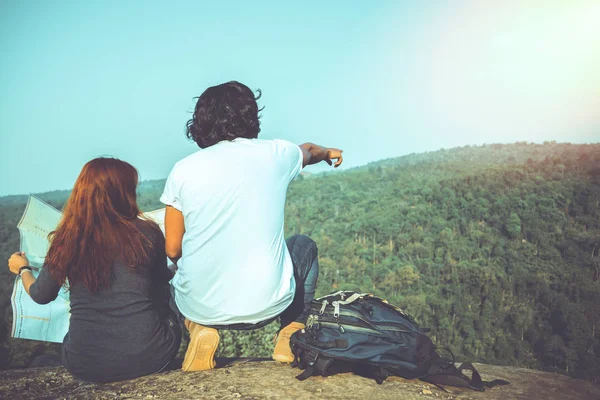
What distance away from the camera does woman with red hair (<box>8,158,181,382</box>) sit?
240 centimetres

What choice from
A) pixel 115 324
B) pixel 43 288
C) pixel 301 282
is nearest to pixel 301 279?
pixel 301 282

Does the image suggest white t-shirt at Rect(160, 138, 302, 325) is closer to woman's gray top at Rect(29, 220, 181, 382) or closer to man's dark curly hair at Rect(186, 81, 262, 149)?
man's dark curly hair at Rect(186, 81, 262, 149)

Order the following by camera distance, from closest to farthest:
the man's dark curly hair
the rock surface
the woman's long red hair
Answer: the woman's long red hair → the rock surface → the man's dark curly hair

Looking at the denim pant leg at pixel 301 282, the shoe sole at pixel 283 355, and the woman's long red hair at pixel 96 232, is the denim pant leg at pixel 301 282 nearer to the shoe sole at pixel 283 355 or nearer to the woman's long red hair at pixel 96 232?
Answer: the shoe sole at pixel 283 355

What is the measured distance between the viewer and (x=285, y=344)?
9.84ft

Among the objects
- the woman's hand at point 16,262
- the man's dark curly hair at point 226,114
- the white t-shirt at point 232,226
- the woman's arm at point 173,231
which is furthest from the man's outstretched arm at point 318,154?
the woman's hand at point 16,262

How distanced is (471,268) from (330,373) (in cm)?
1933

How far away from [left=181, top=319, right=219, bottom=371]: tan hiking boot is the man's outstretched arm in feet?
3.67

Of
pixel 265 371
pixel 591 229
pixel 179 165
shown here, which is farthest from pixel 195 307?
pixel 591 229

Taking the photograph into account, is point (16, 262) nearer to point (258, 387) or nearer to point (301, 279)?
point (258, 387)

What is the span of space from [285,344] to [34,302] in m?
1.57

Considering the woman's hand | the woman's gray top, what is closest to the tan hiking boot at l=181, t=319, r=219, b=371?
the woman's gray top

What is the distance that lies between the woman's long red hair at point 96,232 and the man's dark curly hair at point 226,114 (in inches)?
19.2

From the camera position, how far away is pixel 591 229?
58.9ft
